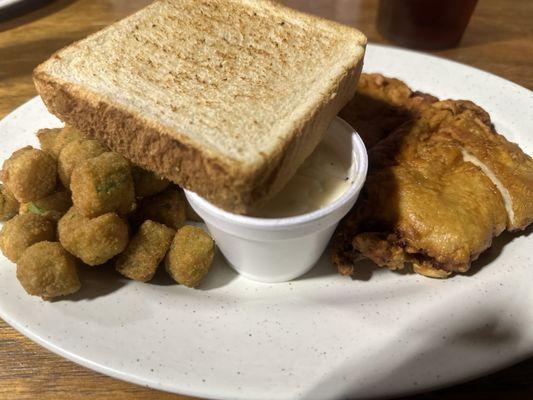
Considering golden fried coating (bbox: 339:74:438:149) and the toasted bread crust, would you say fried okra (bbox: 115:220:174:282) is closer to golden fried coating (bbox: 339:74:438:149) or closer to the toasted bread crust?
the toasted bread crust

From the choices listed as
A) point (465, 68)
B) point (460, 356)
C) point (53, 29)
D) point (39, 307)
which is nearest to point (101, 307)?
point (39, 307)

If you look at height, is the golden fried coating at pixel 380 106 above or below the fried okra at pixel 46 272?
above

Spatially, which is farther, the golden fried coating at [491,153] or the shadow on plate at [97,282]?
the golden fried coating at [491,153]

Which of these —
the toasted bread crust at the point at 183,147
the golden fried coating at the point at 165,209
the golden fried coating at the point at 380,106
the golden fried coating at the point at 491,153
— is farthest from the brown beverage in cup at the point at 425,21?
the golden fried coating at the point at 165,209

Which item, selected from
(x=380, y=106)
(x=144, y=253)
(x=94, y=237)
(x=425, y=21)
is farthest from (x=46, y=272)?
(x=425, y=21)

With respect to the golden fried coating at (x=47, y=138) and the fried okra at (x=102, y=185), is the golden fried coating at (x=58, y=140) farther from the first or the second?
the fried okra at (x=102, y=185)

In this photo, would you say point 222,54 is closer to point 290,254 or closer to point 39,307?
point 290,254

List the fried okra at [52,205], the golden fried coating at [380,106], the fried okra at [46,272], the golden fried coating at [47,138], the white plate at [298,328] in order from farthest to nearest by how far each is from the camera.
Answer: the golden fried coating at [380,106]
the golden fried coating at [47,138]
the fried okra at [52,205]
the fried okra at [46,272]
the white plate at [298,328]

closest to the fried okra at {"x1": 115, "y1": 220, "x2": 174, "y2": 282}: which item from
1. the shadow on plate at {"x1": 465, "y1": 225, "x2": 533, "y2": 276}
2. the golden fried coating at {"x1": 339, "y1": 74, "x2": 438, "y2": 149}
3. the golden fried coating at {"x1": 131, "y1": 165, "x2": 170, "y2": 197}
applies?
the golden fried coating at {"x1": 131, "y1": 165, "x2": 170, "y2": 197}
